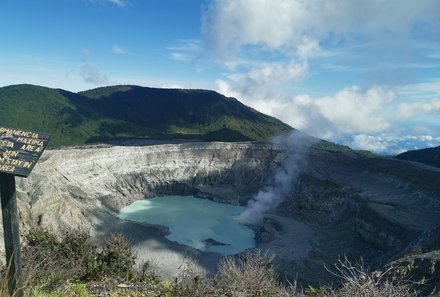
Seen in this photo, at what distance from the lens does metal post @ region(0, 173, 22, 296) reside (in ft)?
28.6

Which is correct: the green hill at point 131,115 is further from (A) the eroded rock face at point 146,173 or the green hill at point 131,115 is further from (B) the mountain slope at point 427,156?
(B) the mountain slope at point 427,156

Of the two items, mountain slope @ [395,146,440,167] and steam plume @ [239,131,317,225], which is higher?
mountain slope @ [395,146,440,167]

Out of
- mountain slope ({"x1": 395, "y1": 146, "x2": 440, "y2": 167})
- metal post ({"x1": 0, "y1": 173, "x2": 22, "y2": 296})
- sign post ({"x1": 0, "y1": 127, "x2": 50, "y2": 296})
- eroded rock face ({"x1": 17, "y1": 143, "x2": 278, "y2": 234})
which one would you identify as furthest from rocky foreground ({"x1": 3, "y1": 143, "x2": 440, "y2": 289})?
mountain slope ({"x1": 395, "y1": 146, "x2": 440, "y2": 167})

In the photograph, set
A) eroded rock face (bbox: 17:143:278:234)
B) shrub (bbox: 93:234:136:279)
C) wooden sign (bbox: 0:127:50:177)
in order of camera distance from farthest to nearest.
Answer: eroded rock face (bbox: 17:143:278:234) → shrub (bbox: 93:234:136:279) → wooden sign (bbox: 0:127:50:177)

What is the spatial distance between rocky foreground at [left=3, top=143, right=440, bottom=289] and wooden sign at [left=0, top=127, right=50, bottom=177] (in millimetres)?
18696

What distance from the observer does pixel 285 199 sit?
210 feet

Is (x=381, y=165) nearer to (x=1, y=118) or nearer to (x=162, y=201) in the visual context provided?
(x=162, y=201)

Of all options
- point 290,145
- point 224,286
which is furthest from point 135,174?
point 224,286

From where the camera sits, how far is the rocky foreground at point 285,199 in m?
39.3

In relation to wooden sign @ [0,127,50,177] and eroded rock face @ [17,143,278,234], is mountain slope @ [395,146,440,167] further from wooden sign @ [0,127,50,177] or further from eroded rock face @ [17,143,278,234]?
wooden sign @ [0,127,50,177]

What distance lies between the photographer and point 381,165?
5900cm

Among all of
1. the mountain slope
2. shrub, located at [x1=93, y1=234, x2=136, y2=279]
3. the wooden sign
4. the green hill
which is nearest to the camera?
the wooden sign

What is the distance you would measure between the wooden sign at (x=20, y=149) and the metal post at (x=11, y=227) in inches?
13.9

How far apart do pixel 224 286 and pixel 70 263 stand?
739cm
